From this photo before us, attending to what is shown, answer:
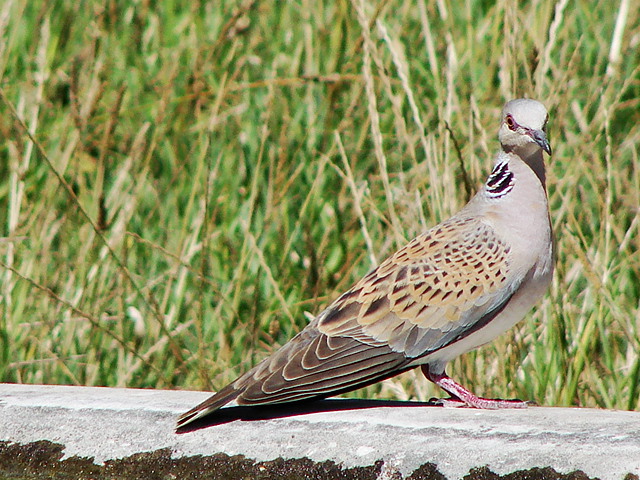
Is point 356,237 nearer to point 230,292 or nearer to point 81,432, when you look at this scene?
point 230,292

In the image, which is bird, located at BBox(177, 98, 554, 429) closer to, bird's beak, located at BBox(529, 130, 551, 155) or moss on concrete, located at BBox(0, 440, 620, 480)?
bird's beak, located at BBox(529, 130, 551, 155)

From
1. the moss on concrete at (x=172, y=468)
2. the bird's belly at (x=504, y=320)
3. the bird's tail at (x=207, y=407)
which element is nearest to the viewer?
the moss on concrete at (x=172, y=468)

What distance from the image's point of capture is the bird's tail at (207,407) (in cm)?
291

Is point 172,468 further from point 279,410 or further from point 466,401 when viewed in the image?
point 466,401

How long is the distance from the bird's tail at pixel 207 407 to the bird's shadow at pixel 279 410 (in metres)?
0.02

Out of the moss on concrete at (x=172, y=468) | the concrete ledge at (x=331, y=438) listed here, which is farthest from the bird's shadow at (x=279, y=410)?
the moss on concrete at (x=172, y=468)

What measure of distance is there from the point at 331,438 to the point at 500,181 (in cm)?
112

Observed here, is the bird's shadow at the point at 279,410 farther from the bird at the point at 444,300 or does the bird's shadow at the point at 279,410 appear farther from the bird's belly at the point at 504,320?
the bird's belly at the point at 504,320

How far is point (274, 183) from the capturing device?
4.97m

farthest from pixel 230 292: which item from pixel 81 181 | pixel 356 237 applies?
pixel 81 181

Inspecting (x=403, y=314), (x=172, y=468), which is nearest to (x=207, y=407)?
(x=172, y=468)

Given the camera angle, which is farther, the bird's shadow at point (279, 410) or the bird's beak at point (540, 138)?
the bird's beak at point (540, 138)

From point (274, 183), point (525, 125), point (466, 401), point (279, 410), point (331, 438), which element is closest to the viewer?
point (331, 438)

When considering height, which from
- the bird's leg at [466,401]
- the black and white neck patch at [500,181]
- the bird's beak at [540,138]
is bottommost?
the bird's leg at [466,401]
